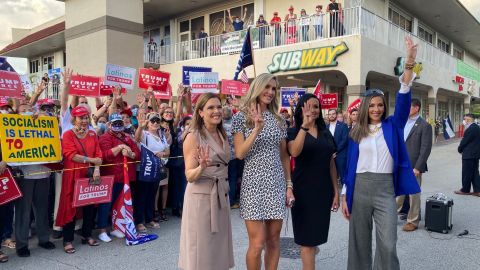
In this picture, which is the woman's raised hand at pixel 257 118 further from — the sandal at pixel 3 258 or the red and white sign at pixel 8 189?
the sandal at pixel 3 258

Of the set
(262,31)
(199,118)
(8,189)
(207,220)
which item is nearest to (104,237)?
(8,189)

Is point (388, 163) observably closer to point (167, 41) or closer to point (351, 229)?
point (351, 229)

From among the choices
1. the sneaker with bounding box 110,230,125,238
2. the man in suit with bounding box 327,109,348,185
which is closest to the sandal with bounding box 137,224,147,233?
the sneaker with bounding box 110,230,125,238

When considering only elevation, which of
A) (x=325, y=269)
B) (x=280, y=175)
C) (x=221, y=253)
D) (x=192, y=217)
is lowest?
(x=325, y=269)

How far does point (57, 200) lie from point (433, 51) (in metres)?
21.8

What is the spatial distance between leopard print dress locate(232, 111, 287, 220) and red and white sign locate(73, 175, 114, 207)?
282cm

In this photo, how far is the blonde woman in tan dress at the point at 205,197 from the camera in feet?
10.6

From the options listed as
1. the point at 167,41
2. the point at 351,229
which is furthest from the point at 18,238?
the point at 167,41

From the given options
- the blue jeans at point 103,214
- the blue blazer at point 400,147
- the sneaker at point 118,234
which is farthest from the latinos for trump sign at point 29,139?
the blue blazer at point 400,147

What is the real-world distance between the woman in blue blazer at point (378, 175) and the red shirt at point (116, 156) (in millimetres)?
3464

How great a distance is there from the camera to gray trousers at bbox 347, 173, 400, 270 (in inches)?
140

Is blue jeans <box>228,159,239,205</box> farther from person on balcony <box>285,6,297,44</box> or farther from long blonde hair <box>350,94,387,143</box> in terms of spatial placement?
person on balcony <box>285,6,297,44</box>

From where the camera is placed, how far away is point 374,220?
370cm

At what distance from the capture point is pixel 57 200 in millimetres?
5406
